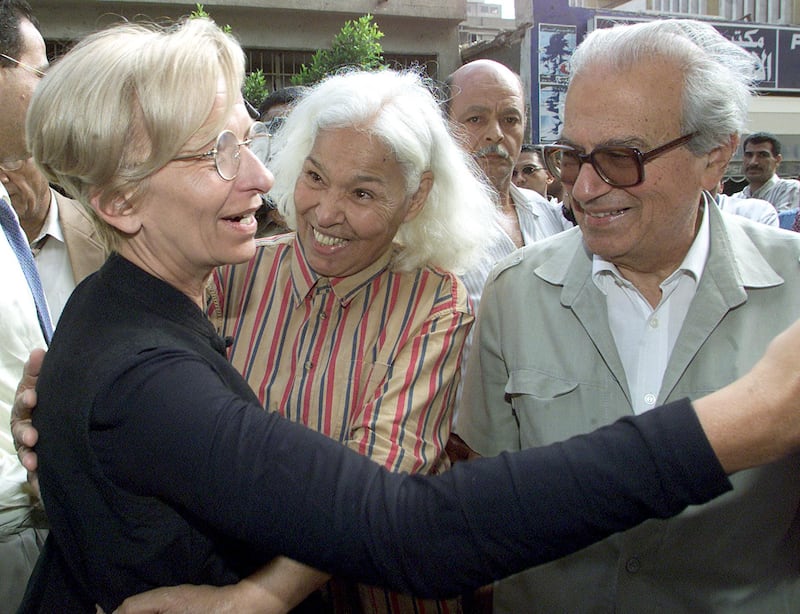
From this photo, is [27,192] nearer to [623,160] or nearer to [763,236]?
[623,160]

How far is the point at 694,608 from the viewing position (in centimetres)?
181

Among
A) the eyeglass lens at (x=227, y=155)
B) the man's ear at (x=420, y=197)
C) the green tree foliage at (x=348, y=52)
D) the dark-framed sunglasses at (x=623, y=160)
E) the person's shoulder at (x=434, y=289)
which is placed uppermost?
the green tree foliage at (x=348, y=52)

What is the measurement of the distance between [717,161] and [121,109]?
4.93ft

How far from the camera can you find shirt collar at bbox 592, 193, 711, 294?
1.94 meters

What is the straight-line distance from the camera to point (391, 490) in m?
1.12

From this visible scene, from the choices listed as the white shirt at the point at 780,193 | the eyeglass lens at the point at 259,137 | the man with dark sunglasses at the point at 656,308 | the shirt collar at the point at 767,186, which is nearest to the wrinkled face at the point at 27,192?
the eyeglass lens at the point at 259,137

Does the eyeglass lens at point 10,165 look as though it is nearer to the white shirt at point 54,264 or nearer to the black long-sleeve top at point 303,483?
the white shirt at point 54,264

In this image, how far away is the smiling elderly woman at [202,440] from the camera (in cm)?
105

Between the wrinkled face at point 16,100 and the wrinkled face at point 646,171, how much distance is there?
1960mm

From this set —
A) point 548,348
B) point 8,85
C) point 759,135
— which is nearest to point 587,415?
point 548,348

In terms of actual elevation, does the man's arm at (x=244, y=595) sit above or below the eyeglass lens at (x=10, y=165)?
below

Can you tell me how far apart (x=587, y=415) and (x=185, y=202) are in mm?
1112

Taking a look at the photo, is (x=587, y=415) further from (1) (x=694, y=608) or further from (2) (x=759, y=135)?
(2) (x=759, y=135)

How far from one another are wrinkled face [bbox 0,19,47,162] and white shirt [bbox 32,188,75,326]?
0.24m
